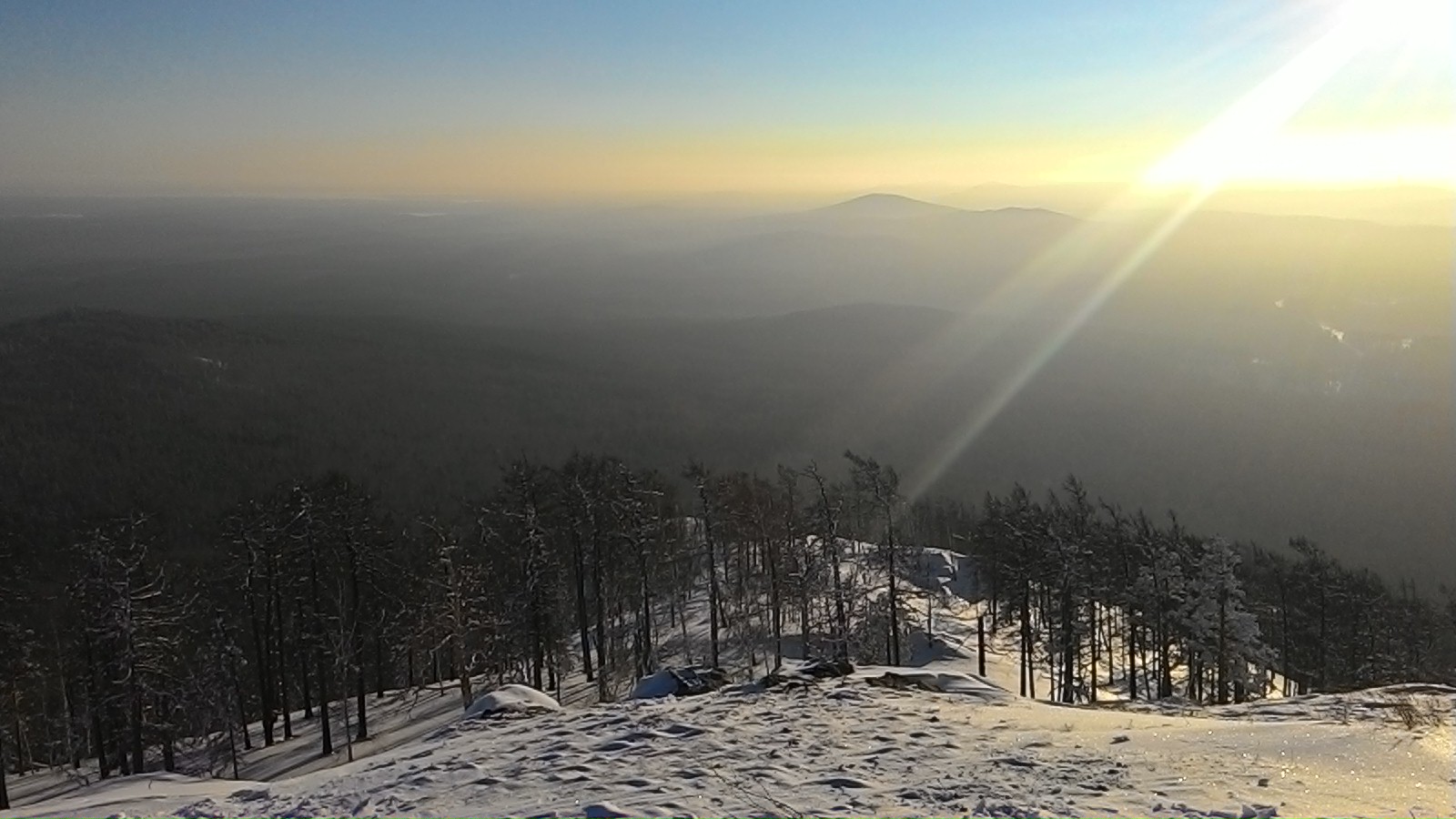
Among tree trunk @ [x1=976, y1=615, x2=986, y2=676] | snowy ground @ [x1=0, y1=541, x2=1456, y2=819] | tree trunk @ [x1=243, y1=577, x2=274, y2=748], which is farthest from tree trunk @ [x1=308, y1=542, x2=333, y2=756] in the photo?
tree trunk @ [x1=976, y1=615, x2=986, y2=676]

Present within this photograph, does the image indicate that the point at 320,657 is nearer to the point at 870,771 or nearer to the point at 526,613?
the point at 526,613

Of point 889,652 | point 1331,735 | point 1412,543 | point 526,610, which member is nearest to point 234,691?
point 526,610

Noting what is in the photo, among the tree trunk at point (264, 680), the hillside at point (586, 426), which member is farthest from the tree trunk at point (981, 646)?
the hillside at point (586, 426)

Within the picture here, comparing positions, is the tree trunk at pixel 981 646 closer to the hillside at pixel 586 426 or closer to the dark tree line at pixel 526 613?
the dark tree line at pixel 526 613

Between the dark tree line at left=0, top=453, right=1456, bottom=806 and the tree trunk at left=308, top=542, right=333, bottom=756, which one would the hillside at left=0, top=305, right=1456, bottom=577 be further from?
the tree trunk at left=308, top=542, right=333, bottom=756

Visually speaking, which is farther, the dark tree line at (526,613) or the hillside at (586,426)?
the hillside at (586,426)
